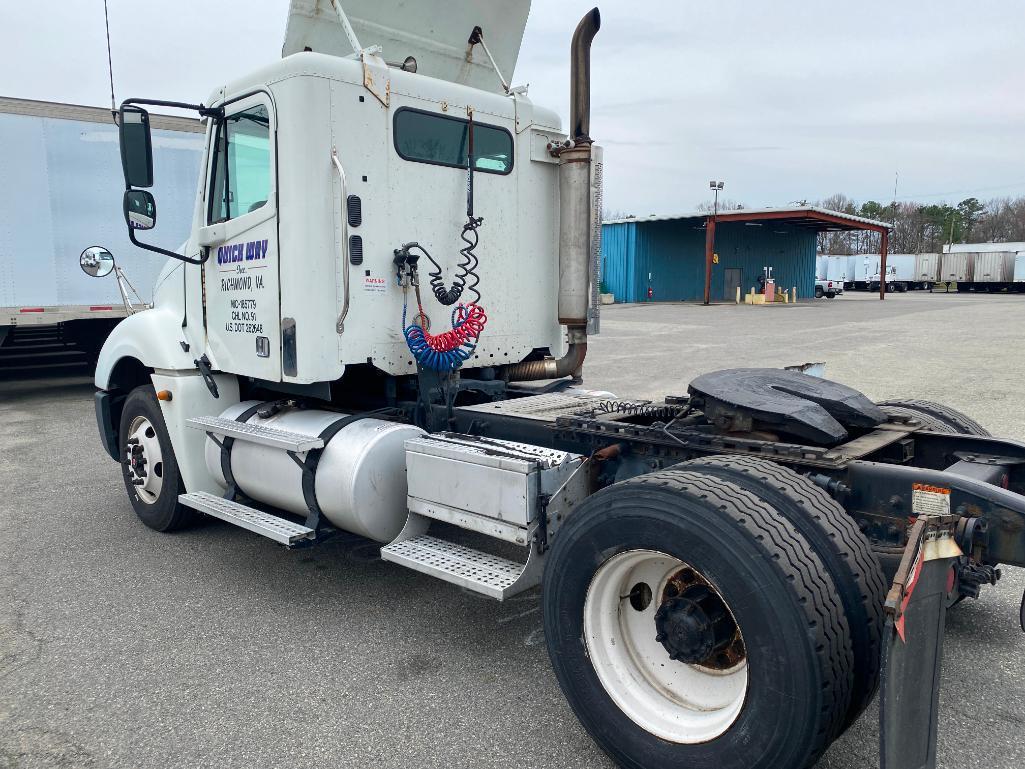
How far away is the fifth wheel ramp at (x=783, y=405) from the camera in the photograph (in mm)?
3133

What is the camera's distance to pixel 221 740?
304 centimetres

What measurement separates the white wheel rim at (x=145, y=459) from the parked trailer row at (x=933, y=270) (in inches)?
2038

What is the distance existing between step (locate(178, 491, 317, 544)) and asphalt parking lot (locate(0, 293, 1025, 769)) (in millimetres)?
425

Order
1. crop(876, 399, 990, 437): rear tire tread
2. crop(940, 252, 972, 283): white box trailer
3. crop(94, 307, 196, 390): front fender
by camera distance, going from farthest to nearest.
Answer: crop(940, 252, 972, 283): white box trailer, crop(94, 307, 196, 390): front fender, crop(876, 399, 990, 437): rear tire tread

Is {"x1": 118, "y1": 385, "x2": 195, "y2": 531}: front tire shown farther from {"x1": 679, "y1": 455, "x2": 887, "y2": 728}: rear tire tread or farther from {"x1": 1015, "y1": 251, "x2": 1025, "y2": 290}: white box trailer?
{"x1": 1015, "y1": 251, "x2": 1025, "y2": 290}: white box trailer

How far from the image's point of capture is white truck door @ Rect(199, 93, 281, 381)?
14.5 feet

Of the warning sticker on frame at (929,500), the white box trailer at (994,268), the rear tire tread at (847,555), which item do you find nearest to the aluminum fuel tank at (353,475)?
the rear tire tread at (847,555)

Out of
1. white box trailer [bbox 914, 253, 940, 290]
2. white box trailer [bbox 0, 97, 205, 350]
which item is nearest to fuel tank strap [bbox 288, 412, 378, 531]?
white box trailer [bbox 0, 97, 205, 350]

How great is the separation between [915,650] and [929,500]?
2.06 feet

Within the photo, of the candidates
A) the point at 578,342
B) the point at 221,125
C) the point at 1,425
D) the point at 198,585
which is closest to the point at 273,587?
the point at 198,585

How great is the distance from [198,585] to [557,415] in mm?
2397

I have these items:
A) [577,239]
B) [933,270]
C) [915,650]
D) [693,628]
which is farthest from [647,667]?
[933,270]

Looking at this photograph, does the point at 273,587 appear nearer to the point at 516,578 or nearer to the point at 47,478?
the point at 516,578

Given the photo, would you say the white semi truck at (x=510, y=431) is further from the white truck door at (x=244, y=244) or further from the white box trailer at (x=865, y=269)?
the white box trailer at (x=865, y=269)
